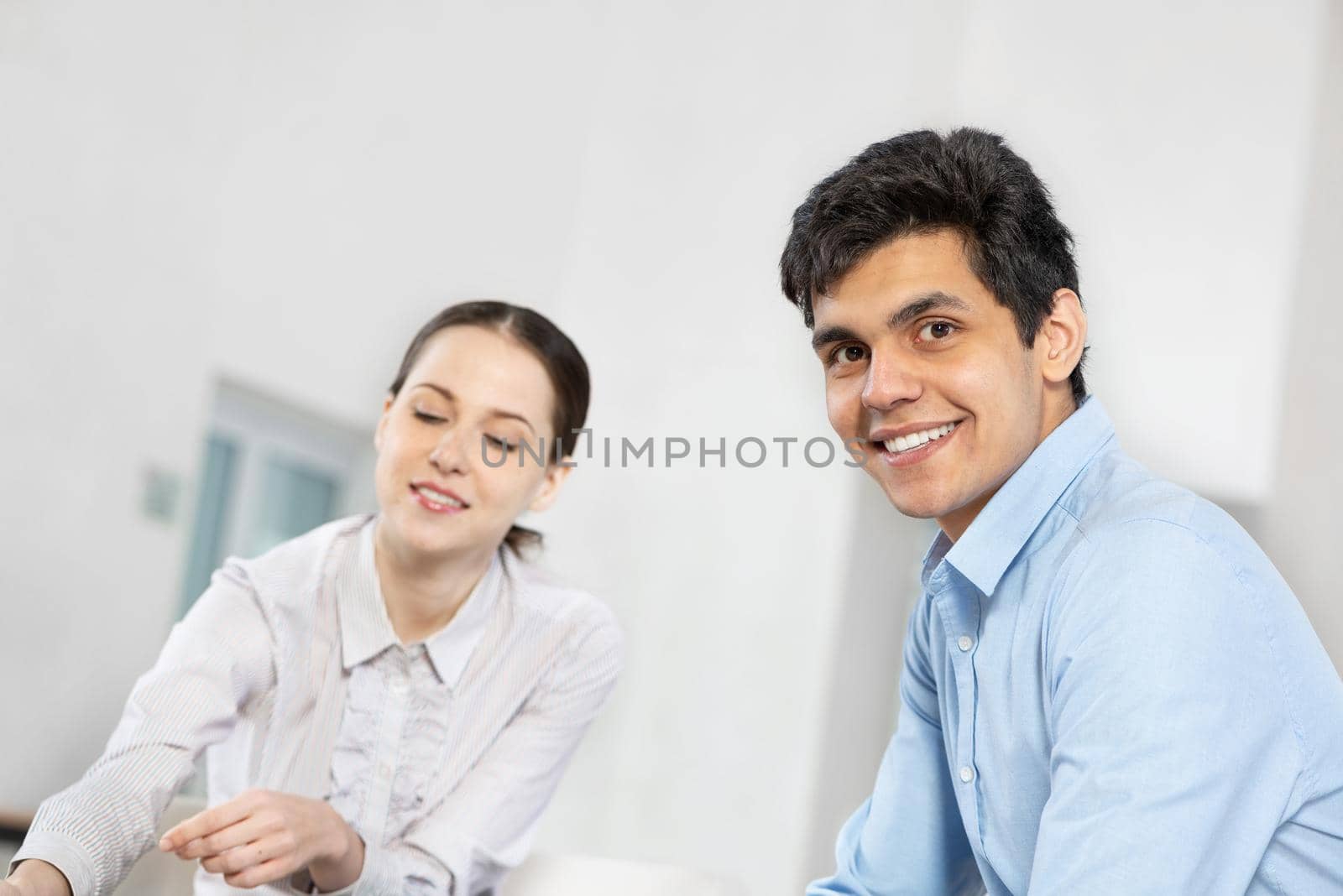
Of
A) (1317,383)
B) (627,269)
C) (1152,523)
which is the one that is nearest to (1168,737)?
(1152,523)

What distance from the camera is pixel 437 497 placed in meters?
1.68

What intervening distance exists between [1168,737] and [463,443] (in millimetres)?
1037

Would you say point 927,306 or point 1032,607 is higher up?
point 927,306

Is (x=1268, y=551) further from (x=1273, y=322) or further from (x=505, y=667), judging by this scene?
(x=505, y=667)

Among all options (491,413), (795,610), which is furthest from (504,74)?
(491,413)

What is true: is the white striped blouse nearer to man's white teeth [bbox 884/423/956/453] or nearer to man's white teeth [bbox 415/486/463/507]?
man's white teeth [bbox 415/486/463/507]

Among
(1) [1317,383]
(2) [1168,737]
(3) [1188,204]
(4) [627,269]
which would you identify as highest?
(3) [1188,204]

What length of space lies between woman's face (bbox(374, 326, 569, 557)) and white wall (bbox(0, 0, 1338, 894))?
178 centimetres

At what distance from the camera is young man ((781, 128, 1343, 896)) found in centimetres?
88

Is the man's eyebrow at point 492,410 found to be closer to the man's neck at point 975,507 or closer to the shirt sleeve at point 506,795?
the shirt sleeve at point 506,795

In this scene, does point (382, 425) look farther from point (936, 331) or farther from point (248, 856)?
point (936, 331)

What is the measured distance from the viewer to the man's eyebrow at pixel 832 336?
1.17m
